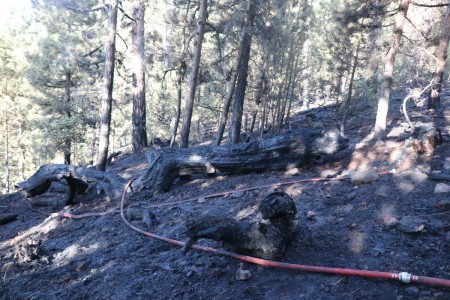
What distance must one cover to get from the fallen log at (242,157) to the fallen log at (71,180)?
0.71m

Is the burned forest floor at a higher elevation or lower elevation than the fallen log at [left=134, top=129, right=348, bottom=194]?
lower

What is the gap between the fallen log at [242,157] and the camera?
6.94 m

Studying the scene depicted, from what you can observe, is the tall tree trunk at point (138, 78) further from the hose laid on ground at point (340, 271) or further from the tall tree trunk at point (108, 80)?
the hose laid on ground at point (340, 271)

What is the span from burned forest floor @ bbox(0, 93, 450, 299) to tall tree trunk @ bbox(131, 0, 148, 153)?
7623mm

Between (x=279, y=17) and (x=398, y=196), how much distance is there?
31.8 ft

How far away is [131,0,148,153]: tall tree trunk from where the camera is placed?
13906 millimetres

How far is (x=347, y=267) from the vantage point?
10.6 ft

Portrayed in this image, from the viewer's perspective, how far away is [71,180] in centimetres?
788

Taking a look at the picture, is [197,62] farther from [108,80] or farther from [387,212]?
[387,212]

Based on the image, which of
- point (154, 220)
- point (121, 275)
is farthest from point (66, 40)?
point (121, 275)

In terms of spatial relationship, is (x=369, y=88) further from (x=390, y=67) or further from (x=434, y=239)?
(x=434, y=239)

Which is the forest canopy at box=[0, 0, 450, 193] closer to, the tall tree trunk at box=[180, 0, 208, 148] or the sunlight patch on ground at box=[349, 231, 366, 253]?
the tall tree trunk at box=[180, 0, 208, 148]

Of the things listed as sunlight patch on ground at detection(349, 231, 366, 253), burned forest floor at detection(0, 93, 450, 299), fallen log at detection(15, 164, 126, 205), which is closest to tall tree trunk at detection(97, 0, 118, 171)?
fallen log at detection(15, 164, 126, 205)

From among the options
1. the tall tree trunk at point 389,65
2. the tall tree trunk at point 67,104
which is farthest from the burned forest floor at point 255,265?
the tall tree trunk at point 67,104
